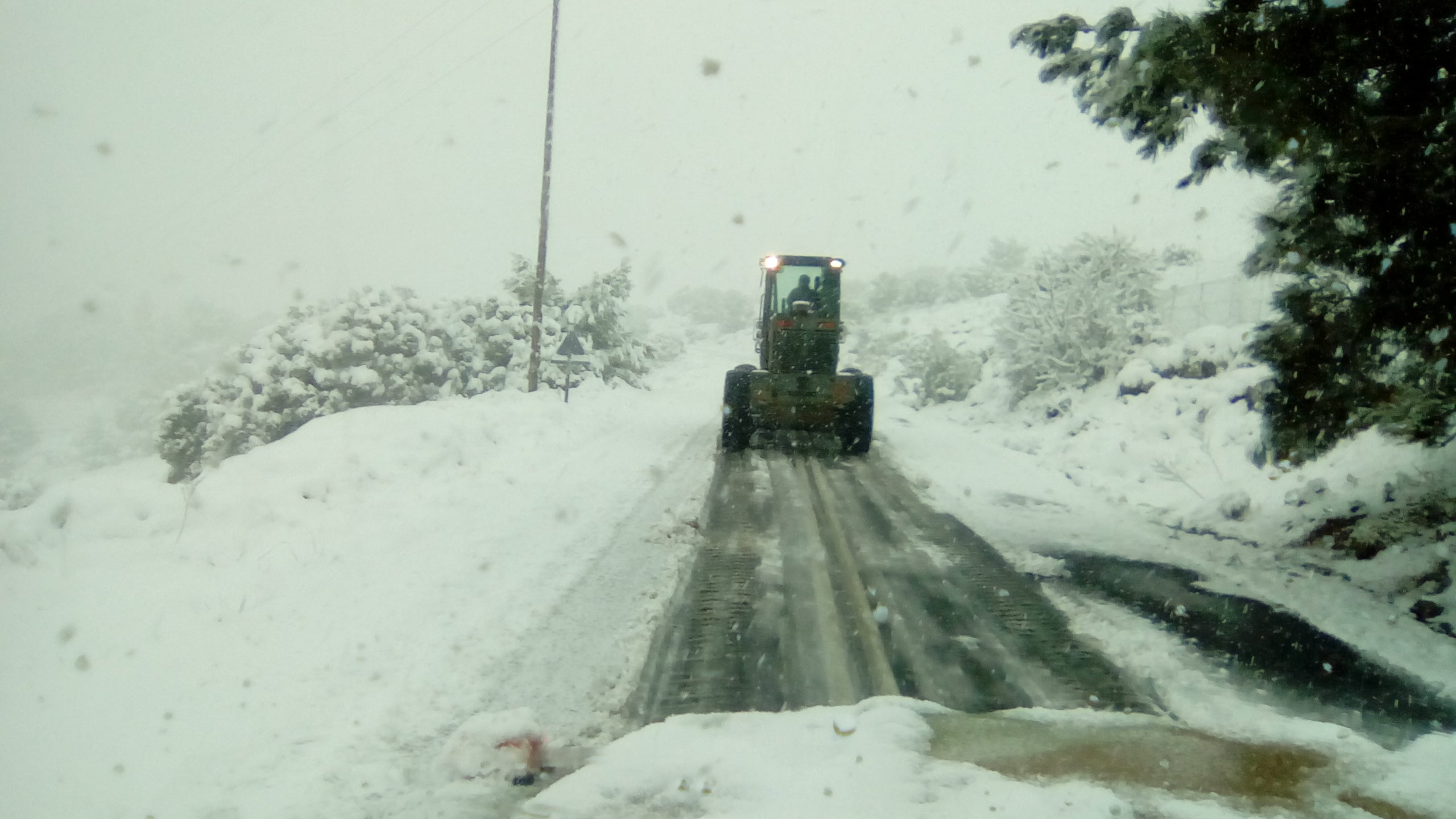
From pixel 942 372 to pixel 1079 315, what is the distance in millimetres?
6267

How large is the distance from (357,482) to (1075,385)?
682 inches

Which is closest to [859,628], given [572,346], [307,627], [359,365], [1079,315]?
[307,627]

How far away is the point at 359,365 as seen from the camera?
2152 centimetres

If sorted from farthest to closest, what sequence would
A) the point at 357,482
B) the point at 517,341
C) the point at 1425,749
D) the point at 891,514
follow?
the point at 517,341 → the point at 891,514 → the point at 357,482 → the point at 1425,749

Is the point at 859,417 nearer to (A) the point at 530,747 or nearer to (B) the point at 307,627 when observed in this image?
(B) the point at 307,627

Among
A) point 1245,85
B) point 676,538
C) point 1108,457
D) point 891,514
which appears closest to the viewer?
point 1245,85

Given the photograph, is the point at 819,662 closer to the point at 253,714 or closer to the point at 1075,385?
the point at 253,714

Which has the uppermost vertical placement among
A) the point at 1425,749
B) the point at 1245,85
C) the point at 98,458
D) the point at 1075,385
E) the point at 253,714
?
the point at 1245,85

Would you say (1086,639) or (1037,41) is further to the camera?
(1037,41)

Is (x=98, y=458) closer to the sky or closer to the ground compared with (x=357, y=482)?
closer to the ground

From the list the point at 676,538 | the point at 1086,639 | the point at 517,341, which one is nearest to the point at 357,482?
the point at 676,538

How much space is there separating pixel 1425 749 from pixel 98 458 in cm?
6972

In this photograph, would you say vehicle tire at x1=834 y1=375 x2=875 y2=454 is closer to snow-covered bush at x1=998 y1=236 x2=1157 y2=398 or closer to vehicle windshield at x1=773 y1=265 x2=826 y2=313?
vehicle windshield at x1=773 y1=265 x2=826 y2=313

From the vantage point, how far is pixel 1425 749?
3.16 metres
